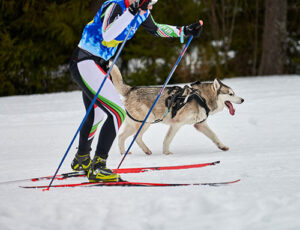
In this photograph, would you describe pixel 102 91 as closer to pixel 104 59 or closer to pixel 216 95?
pixel 104 59

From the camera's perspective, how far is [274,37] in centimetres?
1220

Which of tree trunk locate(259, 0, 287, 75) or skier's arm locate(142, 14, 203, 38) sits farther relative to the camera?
tree trunk locate(259, 0, 287, 75)

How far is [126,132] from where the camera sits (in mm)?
5820

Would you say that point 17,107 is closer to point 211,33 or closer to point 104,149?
point 104,149

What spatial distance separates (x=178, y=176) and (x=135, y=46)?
8.33 meters

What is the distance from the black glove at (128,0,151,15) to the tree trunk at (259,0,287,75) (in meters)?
9.23

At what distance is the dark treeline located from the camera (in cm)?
1128

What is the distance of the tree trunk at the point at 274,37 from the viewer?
12055 millimetres

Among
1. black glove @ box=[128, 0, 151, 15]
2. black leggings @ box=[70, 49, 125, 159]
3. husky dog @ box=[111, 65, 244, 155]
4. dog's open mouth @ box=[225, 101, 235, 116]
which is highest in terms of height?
black glove @ box=[128, 0, 151, 15]

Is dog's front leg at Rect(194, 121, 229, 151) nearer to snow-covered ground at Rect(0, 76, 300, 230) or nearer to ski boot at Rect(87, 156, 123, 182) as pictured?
snow-covered ground at Rect(0, 76, 300, 230)

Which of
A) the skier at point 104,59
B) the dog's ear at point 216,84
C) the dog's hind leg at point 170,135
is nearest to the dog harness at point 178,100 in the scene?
the dog's hind leg at point 170,135

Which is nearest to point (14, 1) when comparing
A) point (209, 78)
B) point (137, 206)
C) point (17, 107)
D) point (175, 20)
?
point (17, 107)

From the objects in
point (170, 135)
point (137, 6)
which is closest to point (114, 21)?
point (137, 6)

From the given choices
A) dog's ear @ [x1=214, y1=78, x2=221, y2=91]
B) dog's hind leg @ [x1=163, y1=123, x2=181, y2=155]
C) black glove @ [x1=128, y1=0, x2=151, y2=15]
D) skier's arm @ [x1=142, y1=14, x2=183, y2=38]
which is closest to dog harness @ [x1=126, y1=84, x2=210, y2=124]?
dog's hind leg @ [x1=163, y1=123, x2=181, y2=155]
